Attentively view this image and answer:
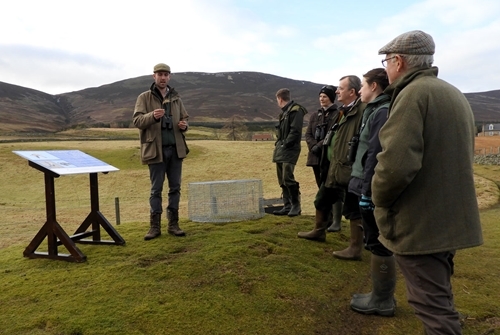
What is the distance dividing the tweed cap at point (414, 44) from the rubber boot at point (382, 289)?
213cm

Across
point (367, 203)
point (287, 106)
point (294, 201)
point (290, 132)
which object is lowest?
point (294, 201)

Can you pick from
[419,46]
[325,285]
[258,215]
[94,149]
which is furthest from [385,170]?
[94,149]

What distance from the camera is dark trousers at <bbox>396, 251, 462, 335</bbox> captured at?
114 inches

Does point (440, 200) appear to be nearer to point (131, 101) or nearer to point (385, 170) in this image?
point (385, 170)

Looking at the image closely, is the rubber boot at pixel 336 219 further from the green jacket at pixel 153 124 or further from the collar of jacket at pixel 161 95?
the collar of jacket at pixel 161 95

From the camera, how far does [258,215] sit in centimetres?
828

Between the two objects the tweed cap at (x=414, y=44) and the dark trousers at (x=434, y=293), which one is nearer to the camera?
the dark trousers at (x=434, y=293)

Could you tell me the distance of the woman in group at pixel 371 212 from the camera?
386 cm

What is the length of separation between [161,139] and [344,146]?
2806 mm

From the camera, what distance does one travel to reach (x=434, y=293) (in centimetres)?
293

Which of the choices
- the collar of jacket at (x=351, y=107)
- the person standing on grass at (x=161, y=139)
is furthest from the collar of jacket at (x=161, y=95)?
the collar of jacket at (x=351, y=107)

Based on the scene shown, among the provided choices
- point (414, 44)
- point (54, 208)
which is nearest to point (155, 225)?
point (54, 208)

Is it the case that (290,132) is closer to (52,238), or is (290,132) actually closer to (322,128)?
(322,128)

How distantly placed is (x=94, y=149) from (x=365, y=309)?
128 ft
